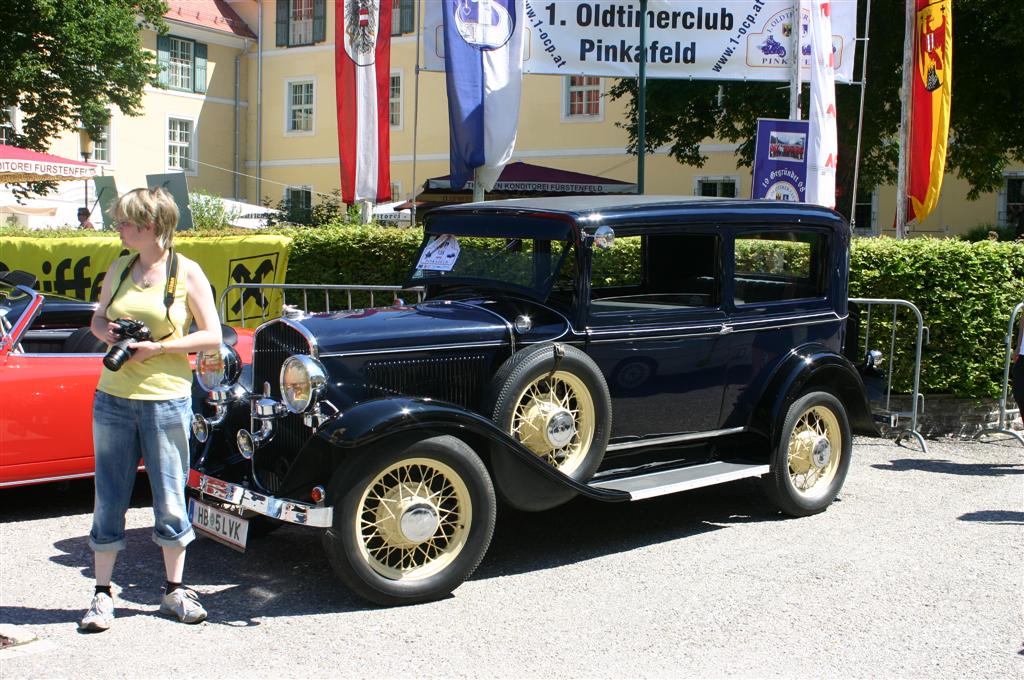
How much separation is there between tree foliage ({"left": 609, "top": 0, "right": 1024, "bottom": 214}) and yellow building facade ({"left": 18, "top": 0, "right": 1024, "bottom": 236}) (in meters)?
6.04

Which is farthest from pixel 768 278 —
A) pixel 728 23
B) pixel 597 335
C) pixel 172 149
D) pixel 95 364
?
pixel 172 149

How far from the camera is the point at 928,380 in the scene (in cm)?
922

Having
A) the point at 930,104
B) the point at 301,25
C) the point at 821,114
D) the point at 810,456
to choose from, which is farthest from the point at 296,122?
the point at 810,456

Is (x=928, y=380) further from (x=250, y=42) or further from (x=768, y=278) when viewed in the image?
(x=250, y=42)

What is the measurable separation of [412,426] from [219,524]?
104 centimetres

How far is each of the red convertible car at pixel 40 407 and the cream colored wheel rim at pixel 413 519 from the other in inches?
91.5

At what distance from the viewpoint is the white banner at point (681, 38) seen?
12.3 meters

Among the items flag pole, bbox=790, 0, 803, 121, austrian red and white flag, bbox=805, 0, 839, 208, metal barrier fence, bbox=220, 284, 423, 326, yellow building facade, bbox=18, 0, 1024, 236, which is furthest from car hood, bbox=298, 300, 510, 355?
yellow building facade, bbox=18, 0, 1024, 236

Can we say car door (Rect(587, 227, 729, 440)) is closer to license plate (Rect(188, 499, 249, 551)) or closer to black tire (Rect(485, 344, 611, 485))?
black tire (Rect(485, 344, 611, 485))

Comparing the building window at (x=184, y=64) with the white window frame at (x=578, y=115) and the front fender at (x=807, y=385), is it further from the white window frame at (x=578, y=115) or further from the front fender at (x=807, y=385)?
the front fender at (x=807, y=385)

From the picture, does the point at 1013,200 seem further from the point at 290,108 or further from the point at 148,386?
the point at 148,386

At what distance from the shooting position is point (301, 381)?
485 centimetres

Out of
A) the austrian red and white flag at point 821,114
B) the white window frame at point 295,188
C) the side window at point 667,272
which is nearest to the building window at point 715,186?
the white window frame at point 295,188

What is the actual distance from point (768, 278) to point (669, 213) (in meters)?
0.96
